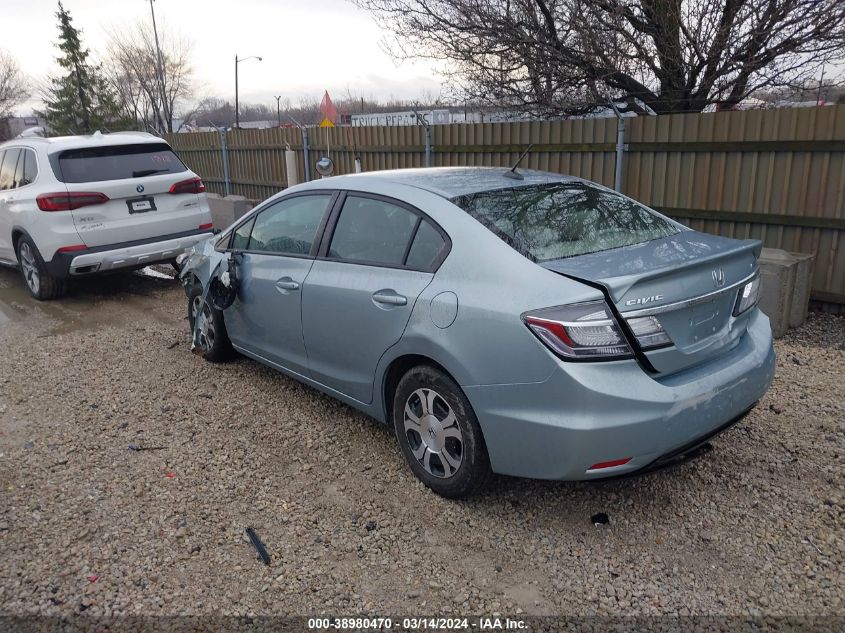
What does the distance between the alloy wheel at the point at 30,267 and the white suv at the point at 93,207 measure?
12 mm

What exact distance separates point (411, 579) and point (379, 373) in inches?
43.6

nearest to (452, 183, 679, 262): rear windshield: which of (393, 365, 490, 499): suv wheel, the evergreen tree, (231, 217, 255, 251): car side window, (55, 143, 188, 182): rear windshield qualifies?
(393, 365, 490, 499): suv wheel

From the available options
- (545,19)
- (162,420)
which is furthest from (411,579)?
(545,19)

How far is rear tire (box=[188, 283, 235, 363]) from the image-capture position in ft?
17.7

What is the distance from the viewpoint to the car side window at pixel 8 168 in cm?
804

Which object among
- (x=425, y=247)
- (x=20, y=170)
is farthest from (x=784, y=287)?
(x=20, y=170)

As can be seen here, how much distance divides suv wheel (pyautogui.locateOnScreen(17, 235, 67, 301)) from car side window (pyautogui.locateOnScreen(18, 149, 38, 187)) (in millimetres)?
625

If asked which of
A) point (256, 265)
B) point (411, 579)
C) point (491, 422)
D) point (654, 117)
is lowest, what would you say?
point (411, 579)

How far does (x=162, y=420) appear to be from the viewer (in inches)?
181

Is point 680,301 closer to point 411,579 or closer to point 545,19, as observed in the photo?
point 411,579

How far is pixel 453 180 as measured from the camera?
12.8 feet

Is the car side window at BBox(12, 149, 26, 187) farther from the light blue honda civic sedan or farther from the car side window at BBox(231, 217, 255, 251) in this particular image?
the light blue honda civic sedan

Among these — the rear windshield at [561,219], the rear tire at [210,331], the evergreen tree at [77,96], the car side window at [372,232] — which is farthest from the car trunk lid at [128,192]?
the evergreen tree at [77,96]

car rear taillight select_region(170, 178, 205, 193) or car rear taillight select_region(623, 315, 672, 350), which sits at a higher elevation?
→ car rear taillight select_region(170, 178, 205, 193)
